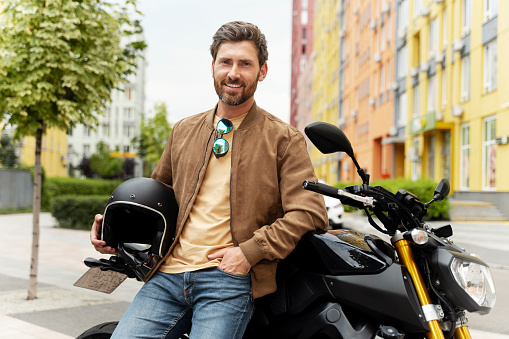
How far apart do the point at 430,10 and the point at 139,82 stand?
68895 mm

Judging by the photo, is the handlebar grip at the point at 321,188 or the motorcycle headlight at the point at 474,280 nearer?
the motorcycle headlight at the point at 474,280

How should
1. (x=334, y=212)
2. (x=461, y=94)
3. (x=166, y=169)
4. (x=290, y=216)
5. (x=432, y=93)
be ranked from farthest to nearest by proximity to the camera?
(x=432, y=93)
(x=461, y=94)
(x=334, y=212)
(x=166, y=169)
(x=290, y=216)

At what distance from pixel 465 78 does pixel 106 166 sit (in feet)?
128

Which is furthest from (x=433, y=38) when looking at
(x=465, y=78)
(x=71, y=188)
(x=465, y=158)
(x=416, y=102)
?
(x=71, y=188)

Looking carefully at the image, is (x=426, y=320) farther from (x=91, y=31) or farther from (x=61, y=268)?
(x=61, y=268)

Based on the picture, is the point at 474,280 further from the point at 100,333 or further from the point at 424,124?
the point at 424,124

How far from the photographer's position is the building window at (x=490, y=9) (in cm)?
2188

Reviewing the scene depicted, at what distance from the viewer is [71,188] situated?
30.7 meters

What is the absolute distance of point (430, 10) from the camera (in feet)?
95.0

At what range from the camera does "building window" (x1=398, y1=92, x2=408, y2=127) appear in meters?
33.9

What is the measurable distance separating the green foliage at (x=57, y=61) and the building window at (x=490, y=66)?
18.5 m

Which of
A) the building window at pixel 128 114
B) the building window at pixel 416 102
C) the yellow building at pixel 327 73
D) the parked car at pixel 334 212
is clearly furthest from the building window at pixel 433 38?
the building window at pixel 128 114

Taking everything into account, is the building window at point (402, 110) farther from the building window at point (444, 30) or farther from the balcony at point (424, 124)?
the building window at point (444, 30)

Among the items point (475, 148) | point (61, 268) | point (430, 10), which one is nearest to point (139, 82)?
point (430, 10)
